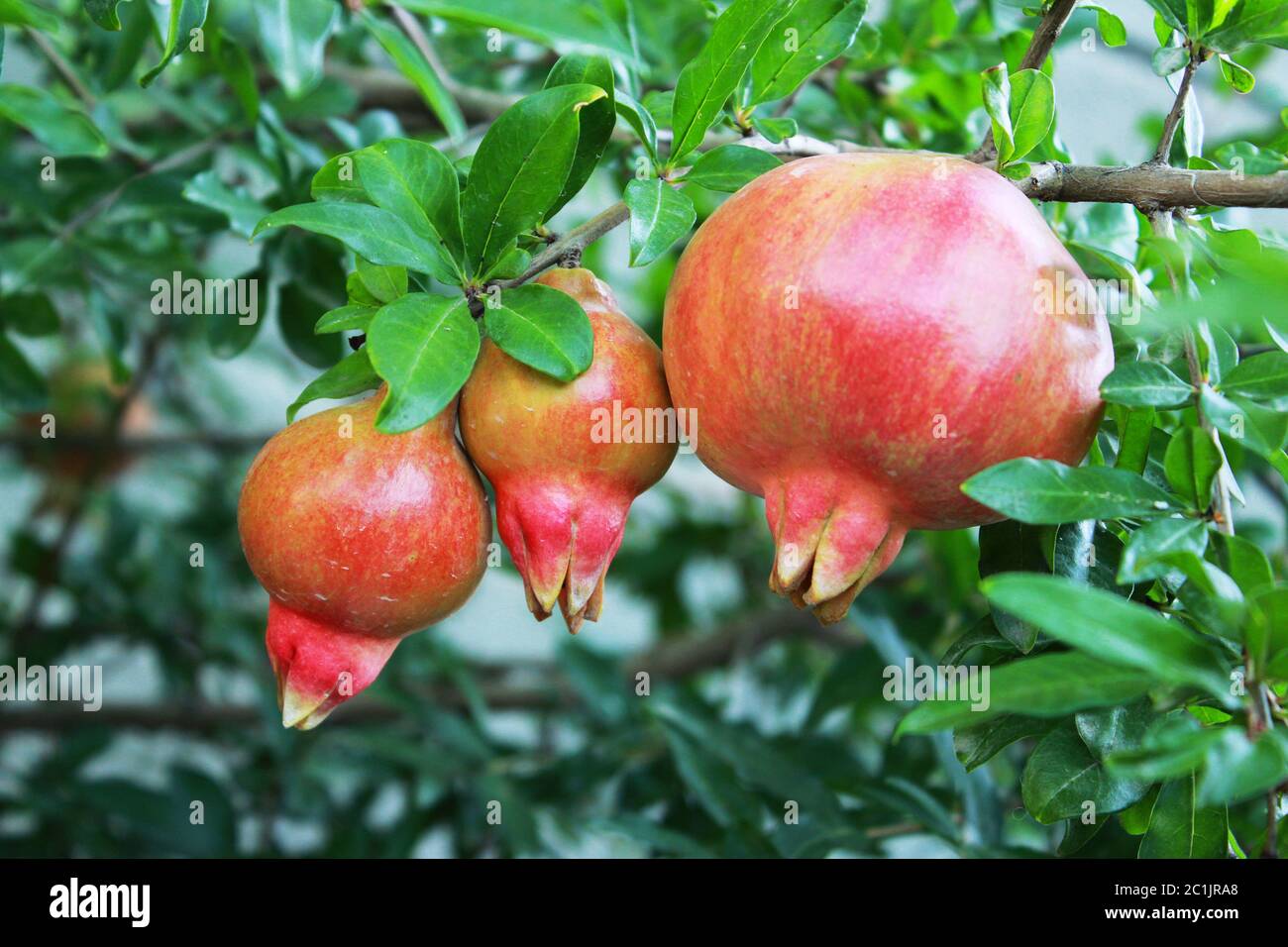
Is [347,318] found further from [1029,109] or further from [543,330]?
[1029,109]

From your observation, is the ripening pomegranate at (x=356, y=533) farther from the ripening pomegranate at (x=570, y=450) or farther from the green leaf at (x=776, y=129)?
the green leaf at (x=776, y=129)

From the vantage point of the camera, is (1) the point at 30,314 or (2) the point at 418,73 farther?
(1) the point at 30,314

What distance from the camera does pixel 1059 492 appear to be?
55 cm

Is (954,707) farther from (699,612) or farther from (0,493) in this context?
(0,493)

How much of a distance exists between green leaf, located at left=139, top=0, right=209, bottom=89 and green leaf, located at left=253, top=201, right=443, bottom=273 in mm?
105

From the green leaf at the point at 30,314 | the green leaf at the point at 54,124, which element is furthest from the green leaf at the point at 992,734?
the green leaf at the point at 30,314

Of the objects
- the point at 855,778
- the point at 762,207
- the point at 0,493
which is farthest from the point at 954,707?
the point at 0,493

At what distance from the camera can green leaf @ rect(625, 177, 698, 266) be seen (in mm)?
608

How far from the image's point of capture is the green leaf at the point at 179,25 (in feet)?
2.05

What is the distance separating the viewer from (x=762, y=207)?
586mm

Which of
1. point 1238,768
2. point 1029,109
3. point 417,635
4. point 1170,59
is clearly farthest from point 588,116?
point 417,635

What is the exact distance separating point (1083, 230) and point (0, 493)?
2.87 metres

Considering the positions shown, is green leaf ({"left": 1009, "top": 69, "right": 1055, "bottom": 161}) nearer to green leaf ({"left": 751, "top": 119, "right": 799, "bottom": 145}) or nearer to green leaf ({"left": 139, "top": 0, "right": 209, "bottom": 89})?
green leaf ({"left": 751, "top": 119, "right": 799, "bottom": 145})

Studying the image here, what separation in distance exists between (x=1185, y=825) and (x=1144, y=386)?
243mm
